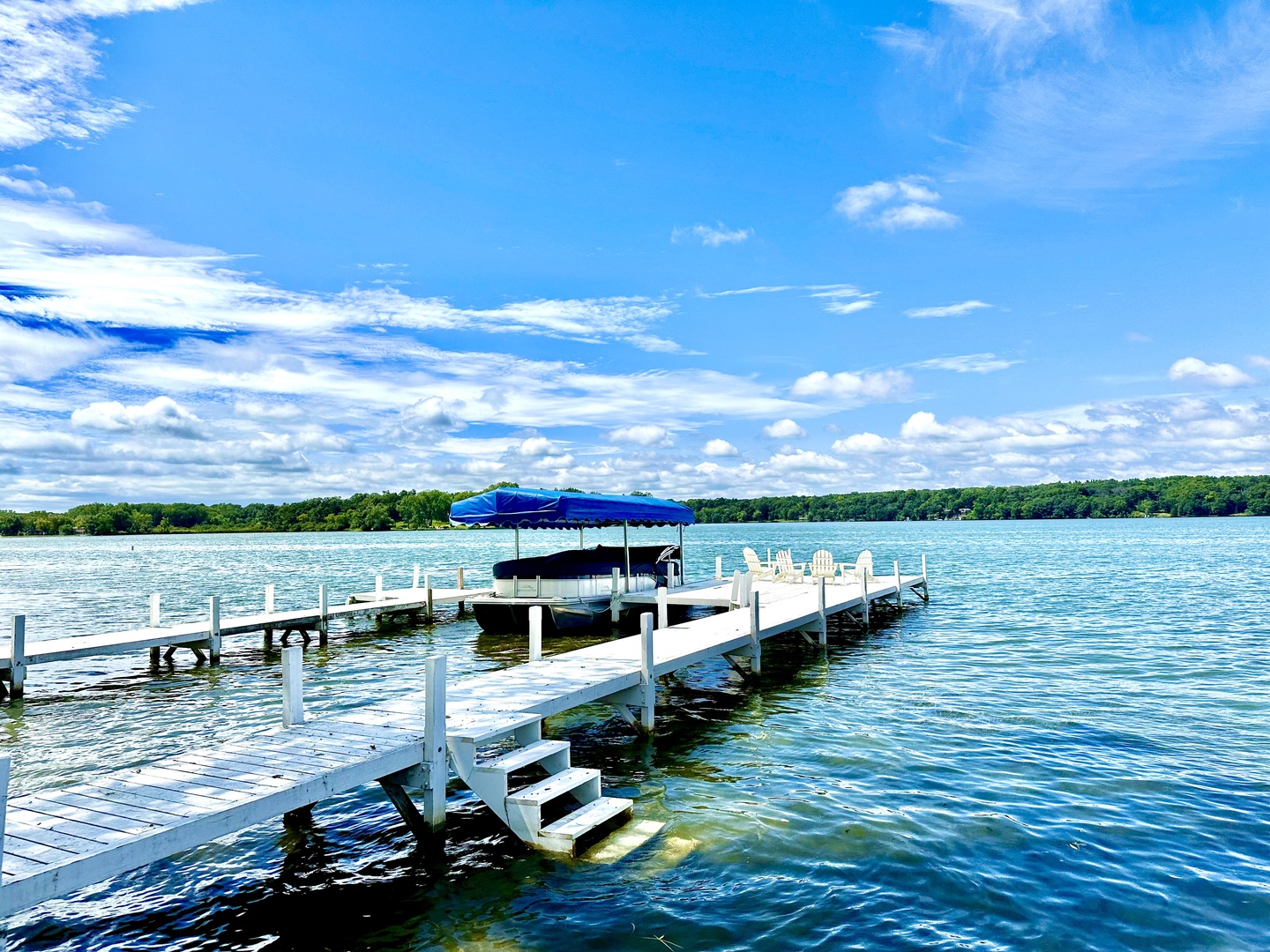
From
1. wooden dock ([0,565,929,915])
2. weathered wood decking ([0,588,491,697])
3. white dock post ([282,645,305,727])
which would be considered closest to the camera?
wooden dock ([0,565,929,915])

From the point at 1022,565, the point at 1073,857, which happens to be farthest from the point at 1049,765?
the point at 1022,565

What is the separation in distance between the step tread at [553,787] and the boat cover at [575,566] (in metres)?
12.3

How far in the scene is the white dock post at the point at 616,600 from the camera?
21469 millimetres

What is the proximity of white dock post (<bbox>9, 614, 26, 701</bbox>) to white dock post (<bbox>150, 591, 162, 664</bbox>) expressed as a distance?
8.69ft

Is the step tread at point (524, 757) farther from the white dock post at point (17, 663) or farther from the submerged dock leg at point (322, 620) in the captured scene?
the submerged dock leg at point (322, 620)

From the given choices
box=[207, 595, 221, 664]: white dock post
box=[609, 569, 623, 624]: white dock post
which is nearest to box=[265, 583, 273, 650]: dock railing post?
box=[207, 595, 221, 664]: white dock post

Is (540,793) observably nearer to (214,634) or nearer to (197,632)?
(214,634)

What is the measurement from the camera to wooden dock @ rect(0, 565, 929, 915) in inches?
219

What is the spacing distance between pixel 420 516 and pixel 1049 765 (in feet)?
388

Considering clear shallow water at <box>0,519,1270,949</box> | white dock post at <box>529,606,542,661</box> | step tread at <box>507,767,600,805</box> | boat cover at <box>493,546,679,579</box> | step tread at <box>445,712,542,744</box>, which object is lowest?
clear shallow water at <box>0,519,1270,949</box>

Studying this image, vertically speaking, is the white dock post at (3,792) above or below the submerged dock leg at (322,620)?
above

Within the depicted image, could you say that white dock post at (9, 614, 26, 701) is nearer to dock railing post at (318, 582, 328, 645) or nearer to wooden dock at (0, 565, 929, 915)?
dock railing post at (318, 582, 328, 645)

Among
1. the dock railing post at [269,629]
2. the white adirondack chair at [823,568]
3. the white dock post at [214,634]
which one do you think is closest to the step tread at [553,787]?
the white dock post at [214,634]

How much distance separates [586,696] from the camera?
1066cm
